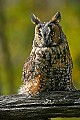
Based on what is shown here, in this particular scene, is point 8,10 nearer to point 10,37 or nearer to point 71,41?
point 10,37

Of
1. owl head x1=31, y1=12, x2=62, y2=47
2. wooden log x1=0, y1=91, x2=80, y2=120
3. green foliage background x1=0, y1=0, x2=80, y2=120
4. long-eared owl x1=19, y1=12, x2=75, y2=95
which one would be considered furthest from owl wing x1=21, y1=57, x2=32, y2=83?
green foliage background x1=0, y1=0, x2=80, y2=120

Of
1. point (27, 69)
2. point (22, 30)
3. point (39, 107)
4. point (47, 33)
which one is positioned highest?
point (22, 30)

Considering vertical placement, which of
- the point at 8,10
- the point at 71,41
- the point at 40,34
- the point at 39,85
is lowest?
the point at 39,85

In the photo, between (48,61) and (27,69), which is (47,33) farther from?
(27,69)

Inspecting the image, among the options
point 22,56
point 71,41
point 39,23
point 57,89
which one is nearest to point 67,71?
point 57,89

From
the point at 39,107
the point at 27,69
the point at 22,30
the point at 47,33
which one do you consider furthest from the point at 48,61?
the point at 22,30
